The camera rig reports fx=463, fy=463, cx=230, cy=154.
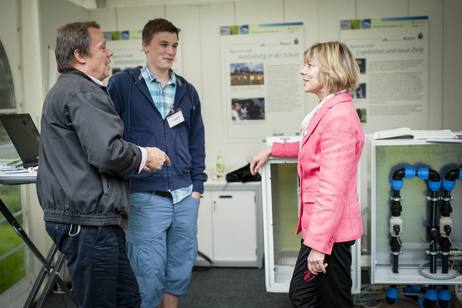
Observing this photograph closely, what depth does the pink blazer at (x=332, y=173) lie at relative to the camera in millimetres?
1720

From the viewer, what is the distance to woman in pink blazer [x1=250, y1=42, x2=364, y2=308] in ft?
5.66

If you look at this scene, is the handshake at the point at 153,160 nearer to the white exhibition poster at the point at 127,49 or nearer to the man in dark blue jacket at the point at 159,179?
the man in dark blue jacket at the point at 159,179

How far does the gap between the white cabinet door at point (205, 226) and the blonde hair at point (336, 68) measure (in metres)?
2.18

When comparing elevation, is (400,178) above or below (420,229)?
above

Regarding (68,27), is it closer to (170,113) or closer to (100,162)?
(100,162)

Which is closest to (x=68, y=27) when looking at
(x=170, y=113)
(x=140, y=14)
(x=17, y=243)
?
(x=170, y=113)

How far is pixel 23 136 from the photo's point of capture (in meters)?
2.42

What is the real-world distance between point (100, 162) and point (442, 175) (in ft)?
6.95

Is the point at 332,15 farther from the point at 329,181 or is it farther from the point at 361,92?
the point at 329,181

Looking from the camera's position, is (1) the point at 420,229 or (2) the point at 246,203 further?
(2) the point at 246,203

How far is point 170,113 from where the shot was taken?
2.32 m

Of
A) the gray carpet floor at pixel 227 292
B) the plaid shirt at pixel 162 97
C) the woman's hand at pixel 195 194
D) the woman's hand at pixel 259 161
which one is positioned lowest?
the gray carpet floor at pixel 227 292

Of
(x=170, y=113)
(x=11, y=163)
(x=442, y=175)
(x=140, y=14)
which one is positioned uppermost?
(x=140, y=14)

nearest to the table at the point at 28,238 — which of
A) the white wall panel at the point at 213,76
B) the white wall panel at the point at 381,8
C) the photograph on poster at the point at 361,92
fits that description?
the white wall panel at the point at 213,76
